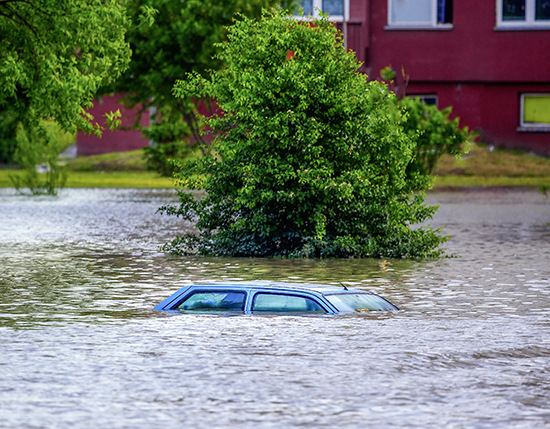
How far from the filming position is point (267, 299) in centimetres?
1542

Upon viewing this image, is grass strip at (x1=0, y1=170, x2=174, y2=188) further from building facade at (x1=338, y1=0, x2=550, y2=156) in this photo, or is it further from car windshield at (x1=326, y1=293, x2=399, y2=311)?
car windshield at (x1=326, y1=293, x2=399, y2=311)

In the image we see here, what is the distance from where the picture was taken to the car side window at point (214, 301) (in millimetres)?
15500

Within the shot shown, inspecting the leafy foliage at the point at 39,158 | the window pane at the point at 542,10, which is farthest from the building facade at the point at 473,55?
the leafy foliage at the point at 39,158

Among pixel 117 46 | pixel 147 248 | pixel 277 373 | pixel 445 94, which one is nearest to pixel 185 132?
pixel 445 94

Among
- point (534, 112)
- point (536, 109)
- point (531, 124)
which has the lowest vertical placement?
point (531, 124)

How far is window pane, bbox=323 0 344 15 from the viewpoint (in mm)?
50656

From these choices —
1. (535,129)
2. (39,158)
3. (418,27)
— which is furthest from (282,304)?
(535,129)

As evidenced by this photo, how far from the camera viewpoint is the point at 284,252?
23406 millimetres

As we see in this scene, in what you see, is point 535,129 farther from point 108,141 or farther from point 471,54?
point 108,141

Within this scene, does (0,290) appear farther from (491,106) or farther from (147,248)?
(491,106)

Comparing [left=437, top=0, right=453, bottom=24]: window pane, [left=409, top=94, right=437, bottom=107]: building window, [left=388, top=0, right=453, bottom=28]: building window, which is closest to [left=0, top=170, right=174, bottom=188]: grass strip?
[left=409, top=94, right=437, bottom=107]: building window

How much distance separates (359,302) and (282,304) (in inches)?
35.1

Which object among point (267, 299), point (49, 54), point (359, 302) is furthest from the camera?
point (49, 54)

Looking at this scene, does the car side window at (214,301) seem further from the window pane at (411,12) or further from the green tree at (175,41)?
the window pane at (411,12)
